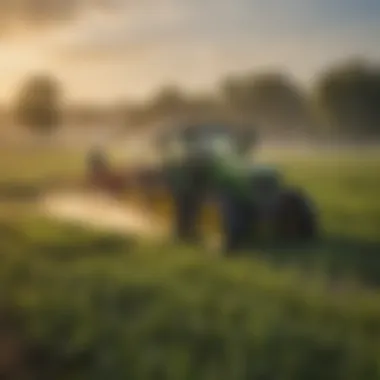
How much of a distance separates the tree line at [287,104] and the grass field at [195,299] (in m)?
0.06

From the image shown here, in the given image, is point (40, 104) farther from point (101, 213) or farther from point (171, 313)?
point (171, 313)

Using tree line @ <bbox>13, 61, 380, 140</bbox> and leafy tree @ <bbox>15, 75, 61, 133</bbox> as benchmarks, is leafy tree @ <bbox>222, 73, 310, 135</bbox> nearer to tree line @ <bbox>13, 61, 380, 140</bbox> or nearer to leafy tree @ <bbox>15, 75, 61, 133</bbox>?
tree line @ <bbox>13, 61, 380, 140</bbox>

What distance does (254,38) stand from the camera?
4.00ft

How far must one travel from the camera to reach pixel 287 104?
47.3 inches

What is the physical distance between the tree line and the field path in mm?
140

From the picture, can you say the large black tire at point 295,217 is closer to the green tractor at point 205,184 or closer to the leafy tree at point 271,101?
the green tractor at point 205,184

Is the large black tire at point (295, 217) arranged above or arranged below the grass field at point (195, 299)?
above

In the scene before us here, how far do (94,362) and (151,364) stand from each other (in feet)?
0.31

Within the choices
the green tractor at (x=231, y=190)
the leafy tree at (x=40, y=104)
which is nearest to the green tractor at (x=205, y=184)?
the green tractor at (x=231, y=190)

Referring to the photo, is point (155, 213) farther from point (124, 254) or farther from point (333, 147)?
point (333, 147)

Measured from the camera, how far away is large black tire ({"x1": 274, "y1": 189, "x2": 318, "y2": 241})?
1.16 metres

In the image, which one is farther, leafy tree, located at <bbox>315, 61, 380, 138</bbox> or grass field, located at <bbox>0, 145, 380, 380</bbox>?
leafy tree, located at <bbox>315, 61, 380, 138</bbox>

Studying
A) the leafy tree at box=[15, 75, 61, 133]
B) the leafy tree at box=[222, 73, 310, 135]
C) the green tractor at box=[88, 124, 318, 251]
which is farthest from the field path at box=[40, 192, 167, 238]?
the leafy tree at box=[222, 73, 310, 135]

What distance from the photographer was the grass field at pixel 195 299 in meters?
1.09
